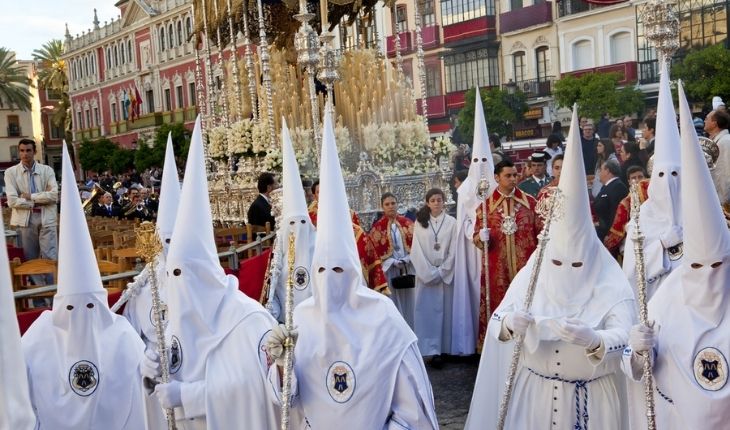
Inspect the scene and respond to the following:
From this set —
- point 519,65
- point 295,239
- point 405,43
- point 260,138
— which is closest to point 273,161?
point 260,138

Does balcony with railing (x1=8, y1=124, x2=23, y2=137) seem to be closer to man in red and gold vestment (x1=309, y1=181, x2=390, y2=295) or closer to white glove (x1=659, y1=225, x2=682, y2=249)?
man in red and gold vestment (x1=309, y1=181, x2=390, y2=295)

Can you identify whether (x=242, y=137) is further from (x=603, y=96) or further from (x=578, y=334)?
(x=578, y=334)

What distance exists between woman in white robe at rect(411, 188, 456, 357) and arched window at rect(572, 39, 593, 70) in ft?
39.3

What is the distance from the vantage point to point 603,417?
450 cm

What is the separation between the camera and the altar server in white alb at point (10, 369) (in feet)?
8.36

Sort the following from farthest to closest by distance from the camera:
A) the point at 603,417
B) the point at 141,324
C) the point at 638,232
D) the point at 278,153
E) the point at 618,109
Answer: the point at 618,109, the point at 278,153, the point at 141,324, the point at 603,417, the point at 638,232

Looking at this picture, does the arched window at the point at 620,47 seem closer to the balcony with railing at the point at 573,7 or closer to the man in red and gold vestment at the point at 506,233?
the balcony with railing at the point at 573,7

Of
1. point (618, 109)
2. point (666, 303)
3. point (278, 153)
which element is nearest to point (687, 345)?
point (666, 303)

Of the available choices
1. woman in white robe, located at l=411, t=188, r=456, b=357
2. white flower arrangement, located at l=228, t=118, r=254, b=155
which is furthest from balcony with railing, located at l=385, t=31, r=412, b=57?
woman in white robe, located at l=411, t=188, r=456, b=357

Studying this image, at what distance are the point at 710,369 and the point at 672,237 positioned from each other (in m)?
2.80

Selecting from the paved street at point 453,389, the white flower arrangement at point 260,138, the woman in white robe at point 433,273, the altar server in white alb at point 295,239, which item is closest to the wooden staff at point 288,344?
the altar server in white alb at point 295,239

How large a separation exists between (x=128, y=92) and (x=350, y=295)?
1826 inches

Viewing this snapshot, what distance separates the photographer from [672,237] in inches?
255

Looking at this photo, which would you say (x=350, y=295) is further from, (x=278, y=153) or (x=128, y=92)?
(x=128, y=92)
